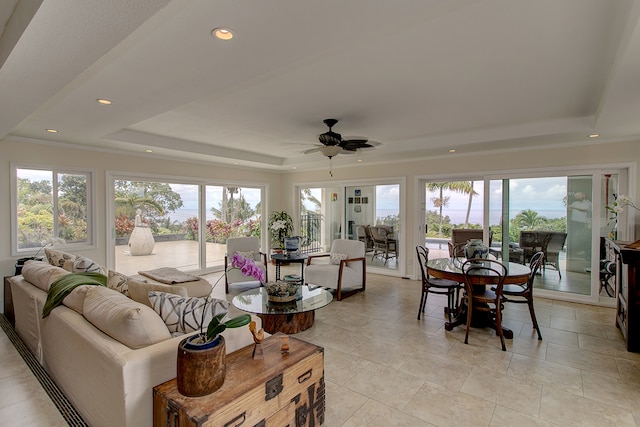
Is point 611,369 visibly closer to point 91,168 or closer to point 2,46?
point 2,46

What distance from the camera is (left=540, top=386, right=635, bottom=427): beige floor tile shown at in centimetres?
207

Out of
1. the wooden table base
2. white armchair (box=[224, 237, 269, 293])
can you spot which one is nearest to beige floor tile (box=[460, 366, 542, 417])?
the wooden table base

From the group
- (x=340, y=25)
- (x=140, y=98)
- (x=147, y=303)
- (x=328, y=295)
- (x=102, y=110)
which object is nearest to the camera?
(x=340, y=25)

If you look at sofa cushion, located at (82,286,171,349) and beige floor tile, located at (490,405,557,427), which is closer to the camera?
sofa cushion, located at (82,286,171,349)

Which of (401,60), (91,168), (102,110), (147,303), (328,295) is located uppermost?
(401,60)

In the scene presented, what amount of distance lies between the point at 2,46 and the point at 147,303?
177 cm

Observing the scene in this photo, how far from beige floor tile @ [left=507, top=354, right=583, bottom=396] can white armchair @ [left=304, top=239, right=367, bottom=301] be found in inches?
96.9

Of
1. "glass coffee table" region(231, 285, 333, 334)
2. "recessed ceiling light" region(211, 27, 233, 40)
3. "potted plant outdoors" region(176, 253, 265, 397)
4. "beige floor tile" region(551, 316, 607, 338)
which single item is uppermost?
"recessed ceiling light" region(211, 27, 233, 40)

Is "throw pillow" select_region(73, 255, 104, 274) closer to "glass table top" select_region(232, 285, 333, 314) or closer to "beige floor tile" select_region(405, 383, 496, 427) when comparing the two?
"glass table top" select_region(232, 285, 333, 314)

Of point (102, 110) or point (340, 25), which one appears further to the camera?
point (102, 110)

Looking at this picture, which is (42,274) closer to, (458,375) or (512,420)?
(458,375)

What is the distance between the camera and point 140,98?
2707mm

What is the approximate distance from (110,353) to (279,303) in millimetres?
1911

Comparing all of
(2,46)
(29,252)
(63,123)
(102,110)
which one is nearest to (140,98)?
(102,110)
